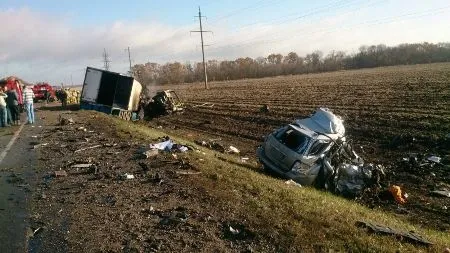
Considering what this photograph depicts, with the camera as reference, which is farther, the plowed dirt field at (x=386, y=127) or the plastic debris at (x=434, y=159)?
the plastic debris at (x=434, y=159)

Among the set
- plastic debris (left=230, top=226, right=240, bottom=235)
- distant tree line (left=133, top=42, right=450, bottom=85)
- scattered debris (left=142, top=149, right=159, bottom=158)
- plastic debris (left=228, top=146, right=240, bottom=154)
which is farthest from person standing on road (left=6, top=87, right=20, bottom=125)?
distant tree line (left=133, top=42, right=450, bottom=85)

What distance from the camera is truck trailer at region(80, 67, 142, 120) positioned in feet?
81.5

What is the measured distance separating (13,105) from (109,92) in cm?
739

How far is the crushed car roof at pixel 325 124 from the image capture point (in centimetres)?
1277

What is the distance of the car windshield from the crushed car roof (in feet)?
2.30

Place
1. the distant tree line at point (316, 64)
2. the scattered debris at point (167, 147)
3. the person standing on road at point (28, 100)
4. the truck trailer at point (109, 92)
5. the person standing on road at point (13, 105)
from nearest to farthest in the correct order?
the scattered debris at point (167, 147) → the person standing on road at point (13, 105) → the person standing on road at point (28, 100) → the truck trailer at point (109, 92) → the distant tree line at point (316, 64)

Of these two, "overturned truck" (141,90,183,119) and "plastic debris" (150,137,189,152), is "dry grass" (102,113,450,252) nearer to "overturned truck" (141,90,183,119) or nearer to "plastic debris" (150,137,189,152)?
"plastic debris" (150,137,189,152)

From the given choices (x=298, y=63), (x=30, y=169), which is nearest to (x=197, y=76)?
(x=298, y=63)

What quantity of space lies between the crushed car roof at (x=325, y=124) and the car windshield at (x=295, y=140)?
701 mm

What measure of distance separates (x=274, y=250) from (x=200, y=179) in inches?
124

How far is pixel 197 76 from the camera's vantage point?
113 m

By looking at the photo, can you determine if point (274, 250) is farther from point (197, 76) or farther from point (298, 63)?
point (298, 63)

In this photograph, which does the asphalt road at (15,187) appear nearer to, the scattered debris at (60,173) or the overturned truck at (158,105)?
the scattered debris at (60,173)

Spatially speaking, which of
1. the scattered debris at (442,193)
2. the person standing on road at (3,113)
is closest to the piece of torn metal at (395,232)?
the scattered debris at (442,193)
